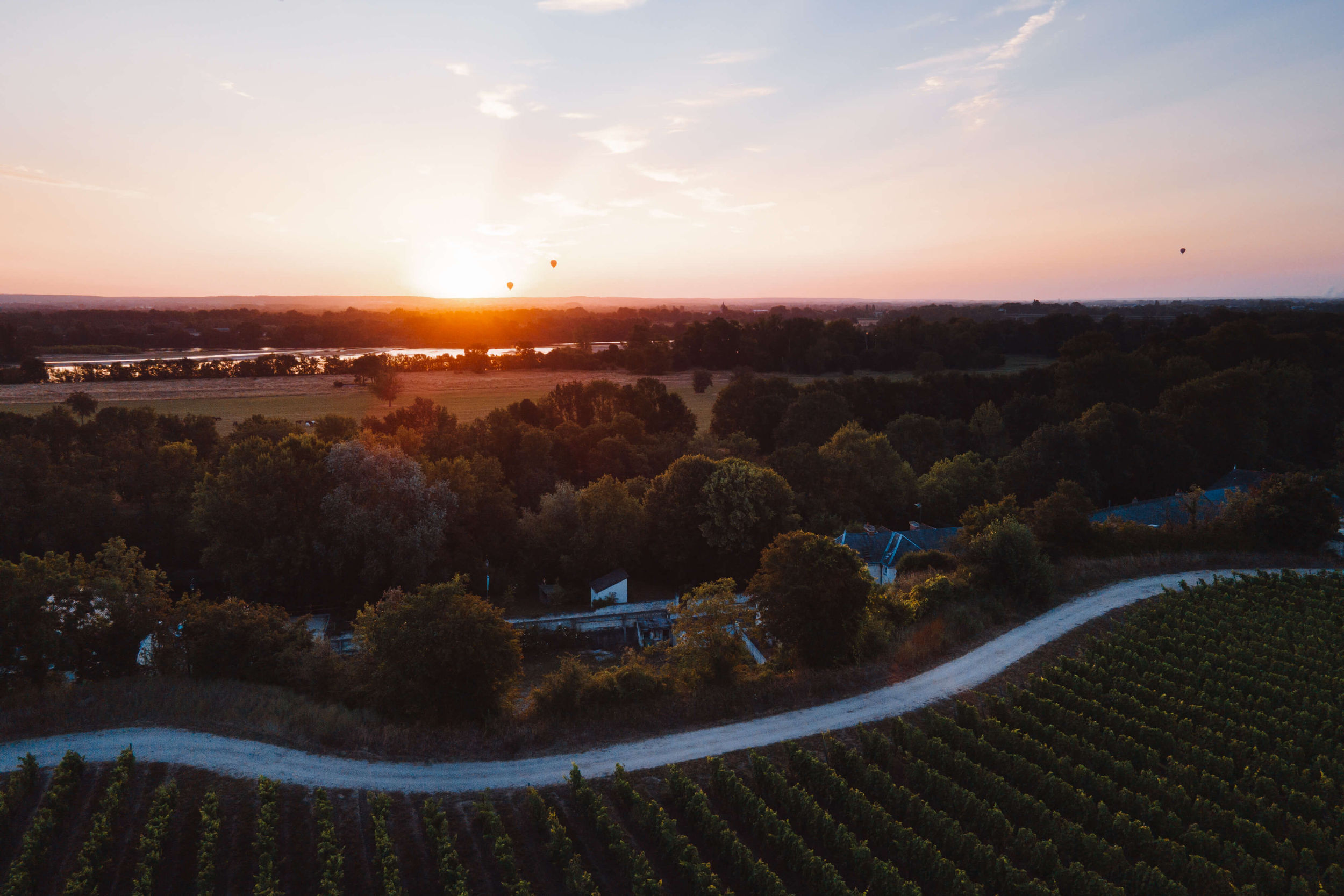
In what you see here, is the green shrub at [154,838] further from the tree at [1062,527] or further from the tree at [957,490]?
the tree at [957,490]

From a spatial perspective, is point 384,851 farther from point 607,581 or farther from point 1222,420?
point 1222,420

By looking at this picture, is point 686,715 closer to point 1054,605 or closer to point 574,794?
point 574,794

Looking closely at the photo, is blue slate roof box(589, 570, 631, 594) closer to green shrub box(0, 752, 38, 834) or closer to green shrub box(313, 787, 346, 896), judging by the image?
green shrub box(313, 787, 346, 896)

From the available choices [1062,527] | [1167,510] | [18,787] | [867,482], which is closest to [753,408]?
[867,482]

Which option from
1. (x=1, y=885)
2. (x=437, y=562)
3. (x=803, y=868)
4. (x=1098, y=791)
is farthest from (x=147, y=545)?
(x=1098, y=791)

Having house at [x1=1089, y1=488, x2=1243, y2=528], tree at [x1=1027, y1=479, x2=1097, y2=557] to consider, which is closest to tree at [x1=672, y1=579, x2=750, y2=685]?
tree at [x1=1027, y1=479, x2=1097, y2=557]

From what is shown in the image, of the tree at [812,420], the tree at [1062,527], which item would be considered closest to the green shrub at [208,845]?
the tree at [1062,527]
